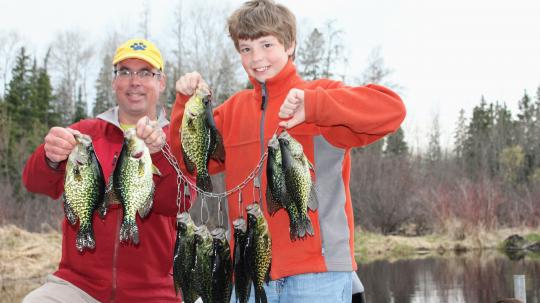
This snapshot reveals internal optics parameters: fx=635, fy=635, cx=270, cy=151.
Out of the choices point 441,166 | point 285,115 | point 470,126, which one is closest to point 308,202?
point 285,115

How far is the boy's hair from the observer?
3.79 metres

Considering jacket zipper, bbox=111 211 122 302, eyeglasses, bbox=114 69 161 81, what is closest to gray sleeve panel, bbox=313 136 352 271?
eyeglasses, bbox=114 69 161 81

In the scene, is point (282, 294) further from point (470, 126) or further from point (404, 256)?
point (470, 126)

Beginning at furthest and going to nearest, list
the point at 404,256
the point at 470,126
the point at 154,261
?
the point at 470,126 → the point at 404,256 → the point at 154,261

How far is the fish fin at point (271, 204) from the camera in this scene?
12.0ft

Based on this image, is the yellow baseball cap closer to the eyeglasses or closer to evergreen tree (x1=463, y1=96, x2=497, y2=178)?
the eyeglasses

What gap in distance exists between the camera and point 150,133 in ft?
11.8

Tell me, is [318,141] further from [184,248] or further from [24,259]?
[24,259]

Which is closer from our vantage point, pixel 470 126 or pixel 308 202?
pixel 308 202

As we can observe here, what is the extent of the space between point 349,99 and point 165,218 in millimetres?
1980

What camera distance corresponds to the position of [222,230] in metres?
3.71

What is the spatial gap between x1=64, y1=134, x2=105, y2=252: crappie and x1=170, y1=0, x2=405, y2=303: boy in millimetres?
659

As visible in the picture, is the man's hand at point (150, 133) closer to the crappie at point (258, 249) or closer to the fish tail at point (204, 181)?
the fish tail at point (204, 181)

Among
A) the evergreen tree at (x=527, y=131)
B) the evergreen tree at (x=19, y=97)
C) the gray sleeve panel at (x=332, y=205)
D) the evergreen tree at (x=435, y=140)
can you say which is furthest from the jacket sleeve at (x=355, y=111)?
the evergreen tree at (x=435, y=140)
